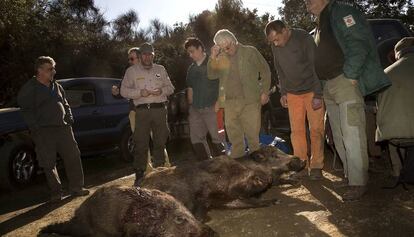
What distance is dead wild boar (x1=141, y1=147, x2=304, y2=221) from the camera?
15.0 feet

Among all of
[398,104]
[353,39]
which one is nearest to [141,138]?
[353,39]

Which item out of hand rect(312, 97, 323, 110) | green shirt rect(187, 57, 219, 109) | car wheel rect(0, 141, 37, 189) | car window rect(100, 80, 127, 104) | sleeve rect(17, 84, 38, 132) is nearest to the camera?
hand rect(312, 97, 323, 110)

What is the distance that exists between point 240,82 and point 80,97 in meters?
4.59

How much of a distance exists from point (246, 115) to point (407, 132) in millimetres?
2189

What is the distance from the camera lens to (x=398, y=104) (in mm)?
4621

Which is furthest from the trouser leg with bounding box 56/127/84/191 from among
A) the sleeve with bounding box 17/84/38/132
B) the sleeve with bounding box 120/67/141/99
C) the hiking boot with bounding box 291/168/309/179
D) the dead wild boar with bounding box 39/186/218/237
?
the hiking boot with bounding box 291/168/309/179

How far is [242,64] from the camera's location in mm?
5887

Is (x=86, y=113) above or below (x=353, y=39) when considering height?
below

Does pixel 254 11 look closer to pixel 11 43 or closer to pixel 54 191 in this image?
pixel 11 43

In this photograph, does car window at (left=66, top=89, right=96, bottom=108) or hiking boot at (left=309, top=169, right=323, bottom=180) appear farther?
car window at (left=66, top=89, right=96, bottom=108)

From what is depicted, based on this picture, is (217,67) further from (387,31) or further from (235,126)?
(387,31)

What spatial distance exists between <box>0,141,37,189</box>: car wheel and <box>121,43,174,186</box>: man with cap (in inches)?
96.9

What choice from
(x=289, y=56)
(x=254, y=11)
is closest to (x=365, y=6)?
(x=254, y=11)

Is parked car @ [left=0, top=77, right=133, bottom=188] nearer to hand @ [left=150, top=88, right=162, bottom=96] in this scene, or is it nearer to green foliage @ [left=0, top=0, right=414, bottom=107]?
hand @ [left=150, top=88, right=162, bottom=96]
